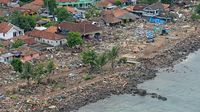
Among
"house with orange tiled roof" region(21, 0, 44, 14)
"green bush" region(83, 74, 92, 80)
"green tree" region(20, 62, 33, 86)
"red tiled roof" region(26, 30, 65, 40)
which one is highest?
"house with orange tiled roof" region(21, 0, 44, 14)

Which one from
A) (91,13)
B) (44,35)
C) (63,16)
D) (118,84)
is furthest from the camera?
(91,13)

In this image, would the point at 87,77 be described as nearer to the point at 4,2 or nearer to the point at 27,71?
the point at 27,71

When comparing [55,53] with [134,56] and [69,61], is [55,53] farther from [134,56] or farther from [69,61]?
[134,56]

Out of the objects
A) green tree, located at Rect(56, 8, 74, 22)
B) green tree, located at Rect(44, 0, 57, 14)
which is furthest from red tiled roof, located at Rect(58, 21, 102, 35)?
green tree, located at Rect(44, 0, 57, 14)

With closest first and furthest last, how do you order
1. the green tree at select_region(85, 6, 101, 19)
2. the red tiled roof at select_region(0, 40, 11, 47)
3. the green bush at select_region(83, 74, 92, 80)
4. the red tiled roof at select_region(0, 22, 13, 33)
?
the green bush at select_region(83, 74, 92, 80)
the red tiled roof at select_region(0, 40, 11, 47)
the red tiled roof at select_region(0, 22, 13, 33)
the green tree at select_region(85, 6, 101, 19)

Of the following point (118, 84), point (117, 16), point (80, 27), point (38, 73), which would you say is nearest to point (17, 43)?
point (80, 27)

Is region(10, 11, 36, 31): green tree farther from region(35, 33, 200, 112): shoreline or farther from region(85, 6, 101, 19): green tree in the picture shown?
region(35, 33, 200, 112): shoreline
